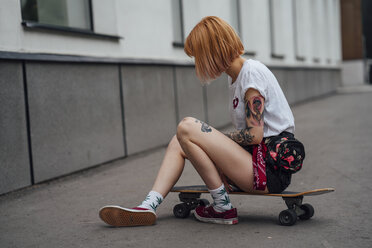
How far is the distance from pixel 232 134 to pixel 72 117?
109 inches

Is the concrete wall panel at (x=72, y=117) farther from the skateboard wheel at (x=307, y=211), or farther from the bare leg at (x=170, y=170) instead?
the skateboard wheel at (x=307, y=211)

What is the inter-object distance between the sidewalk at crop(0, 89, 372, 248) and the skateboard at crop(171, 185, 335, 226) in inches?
2.4

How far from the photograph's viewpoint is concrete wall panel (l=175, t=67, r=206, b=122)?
8234mm

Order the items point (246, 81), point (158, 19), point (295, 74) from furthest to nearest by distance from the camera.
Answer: point (295, 74), point (158, 19), point (246, 81)

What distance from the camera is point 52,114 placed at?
204 inches

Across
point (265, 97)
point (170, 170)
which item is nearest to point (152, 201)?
point (170, 170)

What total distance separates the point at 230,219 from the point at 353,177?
1967 mm

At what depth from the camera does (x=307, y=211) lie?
131 inches

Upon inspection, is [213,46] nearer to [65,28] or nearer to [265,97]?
[265,97]

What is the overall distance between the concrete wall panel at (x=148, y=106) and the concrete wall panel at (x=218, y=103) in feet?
5.56

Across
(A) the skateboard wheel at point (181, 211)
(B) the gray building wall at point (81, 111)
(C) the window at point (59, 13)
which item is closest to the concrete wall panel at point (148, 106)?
(B) the gray building wall at point (81, 111)

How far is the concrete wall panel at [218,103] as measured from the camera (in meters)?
9.54

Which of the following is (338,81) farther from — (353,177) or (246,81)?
(246,81)

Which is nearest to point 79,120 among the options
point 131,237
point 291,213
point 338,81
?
point 131,237
